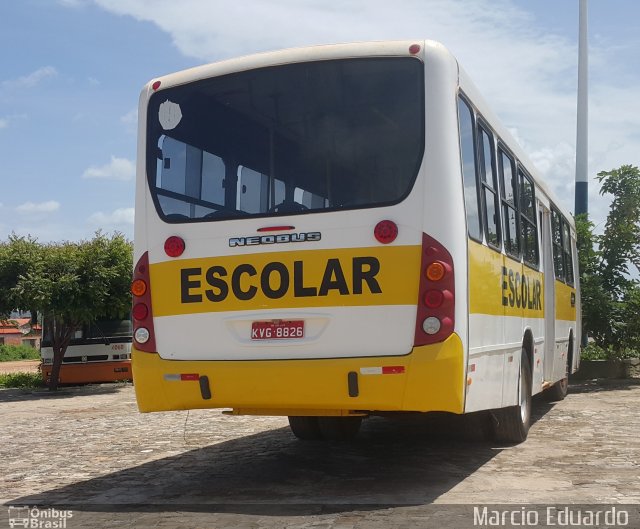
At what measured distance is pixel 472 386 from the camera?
291 inches

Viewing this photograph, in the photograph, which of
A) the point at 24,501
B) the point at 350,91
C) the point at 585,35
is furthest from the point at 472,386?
the point at 585,35

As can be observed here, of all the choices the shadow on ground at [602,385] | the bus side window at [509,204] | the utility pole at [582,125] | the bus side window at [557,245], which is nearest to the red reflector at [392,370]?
the bus side window at [509,204]

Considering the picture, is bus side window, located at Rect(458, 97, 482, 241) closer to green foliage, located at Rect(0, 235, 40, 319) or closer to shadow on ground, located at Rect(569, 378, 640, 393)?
shadow on ground, located at Rect(569, 378, 640, 393)

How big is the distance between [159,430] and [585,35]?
754 inches

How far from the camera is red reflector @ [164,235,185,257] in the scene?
25.2 ft

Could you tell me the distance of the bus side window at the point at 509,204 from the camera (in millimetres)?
9234

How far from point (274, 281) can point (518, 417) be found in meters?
3.85

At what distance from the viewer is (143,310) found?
7812 millimetres

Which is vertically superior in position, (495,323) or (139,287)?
(139,287)

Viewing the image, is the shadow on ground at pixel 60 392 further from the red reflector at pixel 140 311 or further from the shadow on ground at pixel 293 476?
the red reflector at pixel 140 311

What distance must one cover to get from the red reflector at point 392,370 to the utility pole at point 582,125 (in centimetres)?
1848

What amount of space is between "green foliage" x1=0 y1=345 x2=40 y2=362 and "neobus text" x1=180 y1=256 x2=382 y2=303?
51.0 m

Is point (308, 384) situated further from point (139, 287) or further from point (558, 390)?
point (558, 390)

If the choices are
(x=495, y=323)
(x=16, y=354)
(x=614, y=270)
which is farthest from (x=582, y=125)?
(x=16, y=354)
